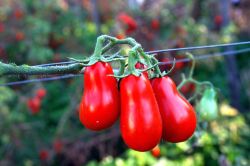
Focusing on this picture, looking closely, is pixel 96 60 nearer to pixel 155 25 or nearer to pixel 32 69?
pixel 32 69

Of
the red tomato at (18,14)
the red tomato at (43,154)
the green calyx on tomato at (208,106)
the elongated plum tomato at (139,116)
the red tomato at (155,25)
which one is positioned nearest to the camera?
the elongated plum tomato at (139,116)

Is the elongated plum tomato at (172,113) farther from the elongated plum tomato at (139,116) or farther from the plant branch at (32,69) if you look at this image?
the plant branch at (32,69)

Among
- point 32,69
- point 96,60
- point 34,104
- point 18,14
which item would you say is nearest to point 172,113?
point 96,60

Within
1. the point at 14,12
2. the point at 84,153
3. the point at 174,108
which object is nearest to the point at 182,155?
the point at 84,153

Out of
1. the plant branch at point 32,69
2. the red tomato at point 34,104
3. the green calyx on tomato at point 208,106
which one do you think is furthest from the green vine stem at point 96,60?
the red tomato at point 34,104

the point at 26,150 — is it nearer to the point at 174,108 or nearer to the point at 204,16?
the point at 174,108
